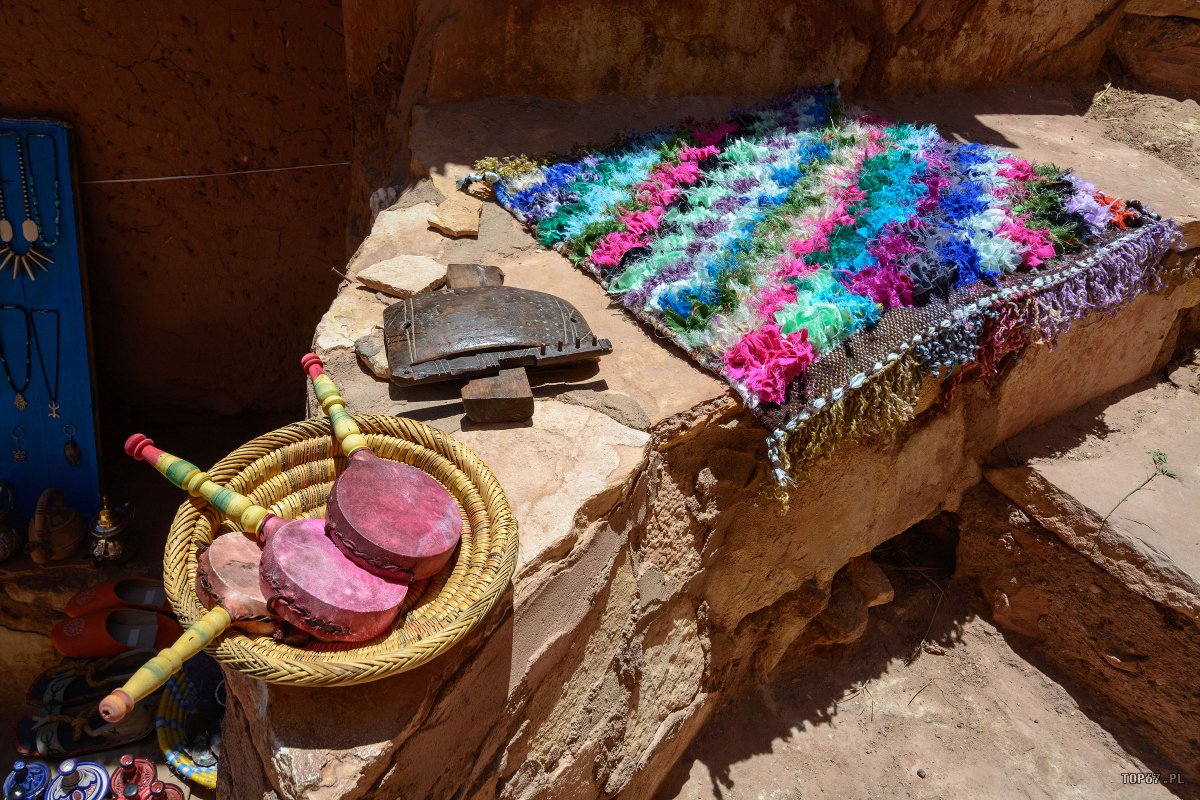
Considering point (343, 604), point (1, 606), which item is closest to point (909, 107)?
point (343, 604)

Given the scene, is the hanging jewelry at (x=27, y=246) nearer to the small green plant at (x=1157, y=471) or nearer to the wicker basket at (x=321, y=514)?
the wicker basket at (x=321, y=514)

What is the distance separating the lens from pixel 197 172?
441 centimetres

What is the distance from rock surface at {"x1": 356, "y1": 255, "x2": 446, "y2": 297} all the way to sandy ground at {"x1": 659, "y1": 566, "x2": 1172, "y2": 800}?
1917 millimetres

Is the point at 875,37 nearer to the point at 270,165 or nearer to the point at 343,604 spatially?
the point at 270,165

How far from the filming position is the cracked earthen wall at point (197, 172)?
4.00 m

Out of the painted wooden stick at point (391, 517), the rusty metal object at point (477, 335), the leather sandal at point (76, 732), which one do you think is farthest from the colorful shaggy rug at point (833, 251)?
the leather sandal at point (76, 732)

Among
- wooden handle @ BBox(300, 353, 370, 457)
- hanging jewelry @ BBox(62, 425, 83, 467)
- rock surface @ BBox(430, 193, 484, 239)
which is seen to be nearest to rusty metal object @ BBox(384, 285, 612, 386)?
wooden handle @ BBox(300, 353, 370, 457)

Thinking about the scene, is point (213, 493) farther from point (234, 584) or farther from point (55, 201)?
point (55, 201)

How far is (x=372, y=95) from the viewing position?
4047 millimetres

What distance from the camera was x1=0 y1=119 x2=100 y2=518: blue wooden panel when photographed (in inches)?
159

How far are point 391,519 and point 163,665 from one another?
49cm

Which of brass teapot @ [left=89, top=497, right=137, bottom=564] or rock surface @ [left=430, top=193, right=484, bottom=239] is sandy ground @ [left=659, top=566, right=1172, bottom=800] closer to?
rock surface @ [left=430, top=193, right=484, bottom=239]

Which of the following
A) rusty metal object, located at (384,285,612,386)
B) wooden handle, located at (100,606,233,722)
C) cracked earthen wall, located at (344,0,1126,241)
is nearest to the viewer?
wooden handle, located at (100,606,233,722)

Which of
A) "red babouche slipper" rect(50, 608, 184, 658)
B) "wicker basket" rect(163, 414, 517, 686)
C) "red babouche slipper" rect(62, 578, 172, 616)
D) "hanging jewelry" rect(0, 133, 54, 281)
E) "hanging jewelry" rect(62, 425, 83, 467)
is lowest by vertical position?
"red babouche slipper" rect(50, 608, 184, 658)
